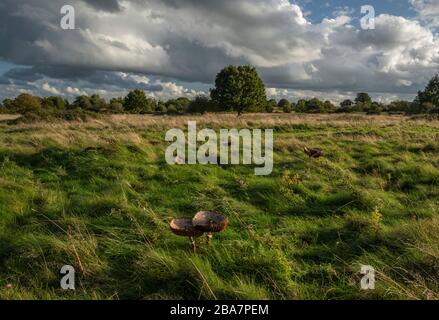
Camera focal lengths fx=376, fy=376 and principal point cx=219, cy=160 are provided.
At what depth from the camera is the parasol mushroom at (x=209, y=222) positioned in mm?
4504

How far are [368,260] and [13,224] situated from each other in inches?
206

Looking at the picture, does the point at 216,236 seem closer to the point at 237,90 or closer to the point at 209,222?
the point at 209,222

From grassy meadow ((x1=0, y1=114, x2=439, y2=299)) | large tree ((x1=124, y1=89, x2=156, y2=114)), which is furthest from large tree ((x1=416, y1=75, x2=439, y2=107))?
grassy meadow ((x1=0, y1=114, x2=439, y2=299))

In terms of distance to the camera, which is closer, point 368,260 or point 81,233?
point 368,260

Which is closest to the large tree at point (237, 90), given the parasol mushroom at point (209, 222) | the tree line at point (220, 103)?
the tree line at point (220, 103)

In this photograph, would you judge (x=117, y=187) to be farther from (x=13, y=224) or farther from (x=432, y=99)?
(x=432, y=99)

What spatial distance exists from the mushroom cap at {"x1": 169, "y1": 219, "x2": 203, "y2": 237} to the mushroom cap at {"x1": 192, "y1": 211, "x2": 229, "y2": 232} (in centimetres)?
6

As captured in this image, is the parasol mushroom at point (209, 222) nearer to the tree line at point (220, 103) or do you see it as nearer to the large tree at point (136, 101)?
the tree line at point (220, 103)

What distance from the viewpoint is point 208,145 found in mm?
13008

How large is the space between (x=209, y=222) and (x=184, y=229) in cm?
31

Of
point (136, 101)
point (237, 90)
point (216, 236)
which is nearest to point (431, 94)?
point (237, 90)

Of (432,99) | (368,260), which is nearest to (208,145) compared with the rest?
(368,260)

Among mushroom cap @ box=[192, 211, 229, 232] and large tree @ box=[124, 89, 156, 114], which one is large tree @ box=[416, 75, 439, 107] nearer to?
large tree @ box=[124, 89, 156, 114]

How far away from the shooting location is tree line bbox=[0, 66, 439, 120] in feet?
143
